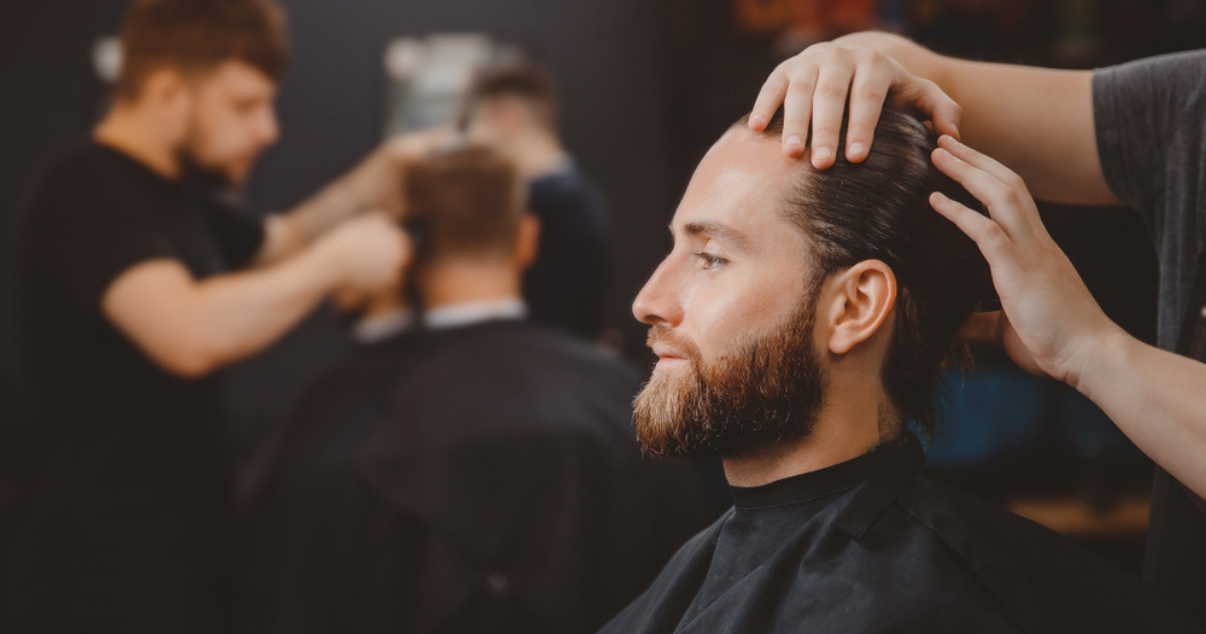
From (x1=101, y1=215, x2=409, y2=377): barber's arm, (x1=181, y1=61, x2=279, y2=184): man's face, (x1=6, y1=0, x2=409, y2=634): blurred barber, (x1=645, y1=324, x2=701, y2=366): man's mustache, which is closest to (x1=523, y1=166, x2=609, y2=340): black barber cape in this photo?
(x1=101, y1=215, x2=409, y2=377): barber's arm

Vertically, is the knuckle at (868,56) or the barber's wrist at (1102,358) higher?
the knuckle at (868,56)

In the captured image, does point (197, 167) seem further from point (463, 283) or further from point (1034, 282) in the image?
point (1034, 282)

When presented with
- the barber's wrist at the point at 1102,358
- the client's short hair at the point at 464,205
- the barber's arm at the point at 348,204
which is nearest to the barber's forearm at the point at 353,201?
the barber's arm at the point at 348,204

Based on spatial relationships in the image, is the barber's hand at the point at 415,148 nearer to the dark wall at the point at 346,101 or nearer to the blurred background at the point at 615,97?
the blurred background at the point at 615,97

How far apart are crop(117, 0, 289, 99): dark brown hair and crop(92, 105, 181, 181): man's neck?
0.17ft

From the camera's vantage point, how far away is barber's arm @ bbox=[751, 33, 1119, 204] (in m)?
1.02

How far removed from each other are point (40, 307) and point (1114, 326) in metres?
2.14

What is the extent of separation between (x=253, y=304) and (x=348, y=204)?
1.01 metres

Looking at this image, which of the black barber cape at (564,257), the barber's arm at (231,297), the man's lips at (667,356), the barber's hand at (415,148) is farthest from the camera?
the black barber cape at (564,257)

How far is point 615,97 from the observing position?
4734 mm

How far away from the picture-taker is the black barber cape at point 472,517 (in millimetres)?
2215

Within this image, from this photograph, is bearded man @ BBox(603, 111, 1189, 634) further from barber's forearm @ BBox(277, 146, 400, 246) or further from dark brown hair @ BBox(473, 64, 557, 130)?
dark brown hair @ BBox(473, 64, 557, 130)

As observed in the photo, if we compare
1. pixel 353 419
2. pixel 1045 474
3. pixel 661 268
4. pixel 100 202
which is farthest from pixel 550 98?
pixel 661 268

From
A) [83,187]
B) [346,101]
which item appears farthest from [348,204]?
[346,101]
